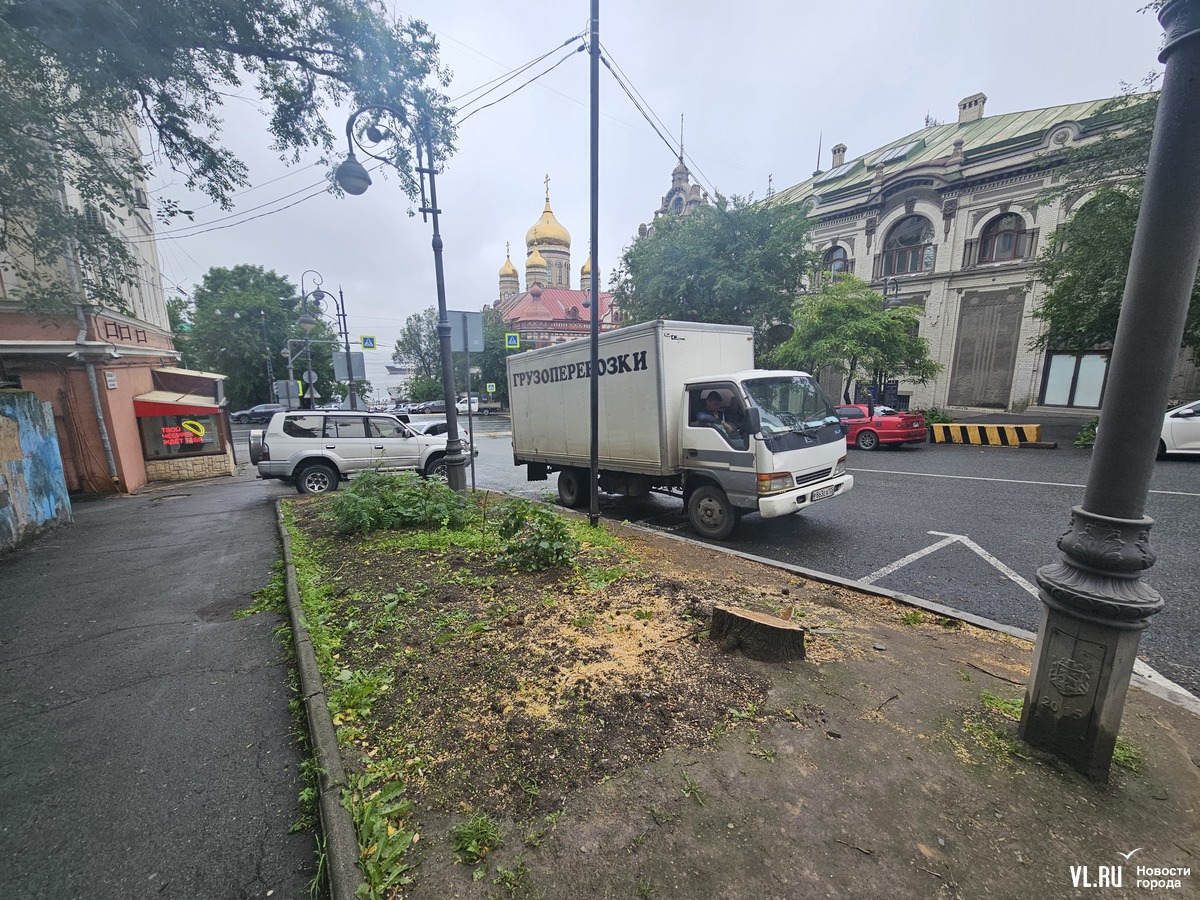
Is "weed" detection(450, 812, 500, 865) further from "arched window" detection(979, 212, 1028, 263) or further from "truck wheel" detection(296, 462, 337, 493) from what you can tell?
"arched window" detection(979, 212, 1028, 263)

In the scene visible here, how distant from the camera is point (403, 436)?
1177cm

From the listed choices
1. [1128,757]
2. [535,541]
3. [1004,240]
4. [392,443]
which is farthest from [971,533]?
[1004,240]

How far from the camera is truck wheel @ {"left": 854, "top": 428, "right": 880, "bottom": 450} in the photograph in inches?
615

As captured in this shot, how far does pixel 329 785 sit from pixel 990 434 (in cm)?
1979

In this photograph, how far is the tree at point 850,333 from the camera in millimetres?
17016

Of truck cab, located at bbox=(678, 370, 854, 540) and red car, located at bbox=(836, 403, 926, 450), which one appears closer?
truck cab, located at bbox=(678, 370, 854, 540)

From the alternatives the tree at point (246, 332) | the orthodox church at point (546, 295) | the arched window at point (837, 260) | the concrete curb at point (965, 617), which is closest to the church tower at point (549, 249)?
the orthodox church at point (546, 295)

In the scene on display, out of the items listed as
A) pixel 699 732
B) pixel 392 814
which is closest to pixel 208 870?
pixel 392 814

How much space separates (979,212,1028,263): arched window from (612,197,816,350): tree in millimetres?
9500

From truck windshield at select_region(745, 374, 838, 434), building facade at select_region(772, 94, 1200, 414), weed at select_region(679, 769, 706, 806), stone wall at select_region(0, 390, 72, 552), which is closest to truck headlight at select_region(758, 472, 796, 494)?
truck windshield at select_region(745, 374, 838, 434)

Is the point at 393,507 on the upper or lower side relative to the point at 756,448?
lower

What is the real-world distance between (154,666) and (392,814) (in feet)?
9.54

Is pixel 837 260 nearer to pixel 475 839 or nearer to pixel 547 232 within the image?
pixel 475 839

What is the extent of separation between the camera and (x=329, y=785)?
2213 mm
